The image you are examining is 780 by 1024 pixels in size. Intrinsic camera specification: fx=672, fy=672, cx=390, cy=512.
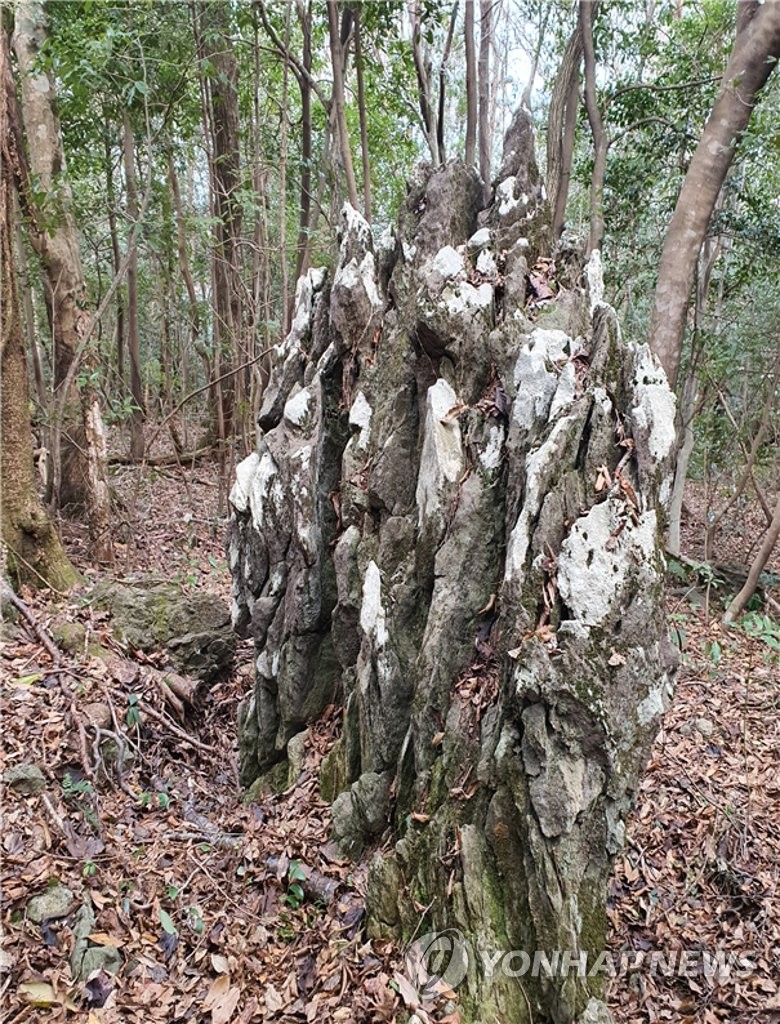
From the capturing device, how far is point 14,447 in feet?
19.1

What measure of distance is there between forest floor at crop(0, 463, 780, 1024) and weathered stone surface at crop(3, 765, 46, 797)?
4 centimetres

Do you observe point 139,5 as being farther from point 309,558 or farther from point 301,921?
point 301,921

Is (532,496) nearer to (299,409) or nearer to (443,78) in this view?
(299,409)

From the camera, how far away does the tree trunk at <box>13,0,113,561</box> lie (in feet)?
24.4

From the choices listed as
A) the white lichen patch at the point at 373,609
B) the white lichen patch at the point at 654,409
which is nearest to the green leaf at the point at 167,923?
the white lichen patch at the point at 373,609

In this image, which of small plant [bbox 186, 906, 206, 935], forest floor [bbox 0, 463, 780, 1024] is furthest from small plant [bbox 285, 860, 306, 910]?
small plant [bbox 186, 906, 206, 935]

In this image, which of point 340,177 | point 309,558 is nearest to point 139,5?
point 340,177

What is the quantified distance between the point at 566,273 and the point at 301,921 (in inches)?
174

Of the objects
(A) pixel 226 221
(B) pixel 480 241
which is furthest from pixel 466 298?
(A) pixel 226 221

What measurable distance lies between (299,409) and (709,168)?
17.1 ft

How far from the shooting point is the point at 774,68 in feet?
22.8

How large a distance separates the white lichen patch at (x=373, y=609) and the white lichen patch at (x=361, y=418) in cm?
94

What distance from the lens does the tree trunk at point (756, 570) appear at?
7501 mm

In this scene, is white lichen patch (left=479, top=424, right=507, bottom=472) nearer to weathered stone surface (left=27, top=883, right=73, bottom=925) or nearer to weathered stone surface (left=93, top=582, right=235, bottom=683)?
weathered stone surface (left=27, top=883, right=73, bottom=925)
